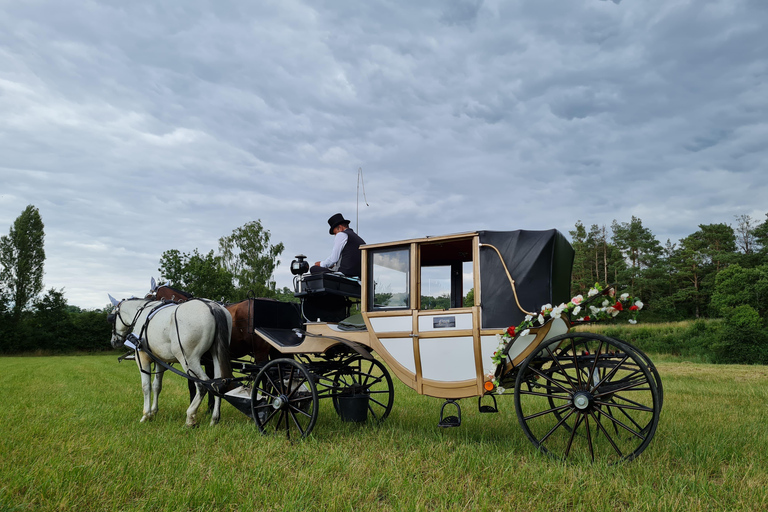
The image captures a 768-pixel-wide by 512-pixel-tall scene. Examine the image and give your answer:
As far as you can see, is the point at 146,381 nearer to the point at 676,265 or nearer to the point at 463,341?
the point at 463,341

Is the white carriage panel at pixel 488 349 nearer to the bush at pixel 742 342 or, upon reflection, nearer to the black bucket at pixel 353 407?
the black bucket at pixel 353 407

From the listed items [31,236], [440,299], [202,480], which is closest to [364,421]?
[440,299]

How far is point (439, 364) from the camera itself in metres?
4.86

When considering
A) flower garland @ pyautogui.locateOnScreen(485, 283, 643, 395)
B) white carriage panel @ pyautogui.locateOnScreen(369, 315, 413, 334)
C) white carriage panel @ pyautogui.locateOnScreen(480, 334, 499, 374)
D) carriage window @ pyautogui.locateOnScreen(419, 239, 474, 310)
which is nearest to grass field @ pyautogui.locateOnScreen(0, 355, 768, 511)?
white carriage panel @ pyautogui.locateOnScreen(480, 334, 499, 374)

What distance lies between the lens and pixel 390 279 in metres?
5.26

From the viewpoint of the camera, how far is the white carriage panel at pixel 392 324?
5.04 meters

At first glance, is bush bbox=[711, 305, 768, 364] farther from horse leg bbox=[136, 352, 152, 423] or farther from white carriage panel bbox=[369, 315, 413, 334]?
horse leg bbox=[136, 352, 152, 423]

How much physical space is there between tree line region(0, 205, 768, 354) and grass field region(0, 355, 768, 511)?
27549 mm

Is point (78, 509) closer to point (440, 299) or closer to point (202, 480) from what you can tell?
point (202, 480)

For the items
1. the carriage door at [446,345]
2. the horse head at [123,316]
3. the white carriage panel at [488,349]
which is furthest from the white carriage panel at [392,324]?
the horse head at [123,316]

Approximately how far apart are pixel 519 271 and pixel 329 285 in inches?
91.0

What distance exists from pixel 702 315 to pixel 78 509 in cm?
5421

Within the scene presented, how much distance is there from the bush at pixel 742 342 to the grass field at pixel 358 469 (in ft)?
101

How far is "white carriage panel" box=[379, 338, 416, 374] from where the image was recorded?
5.04m
